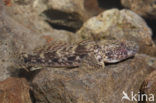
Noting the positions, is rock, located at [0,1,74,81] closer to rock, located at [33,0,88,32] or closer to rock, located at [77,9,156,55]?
rock, located at [33,0,88,32]

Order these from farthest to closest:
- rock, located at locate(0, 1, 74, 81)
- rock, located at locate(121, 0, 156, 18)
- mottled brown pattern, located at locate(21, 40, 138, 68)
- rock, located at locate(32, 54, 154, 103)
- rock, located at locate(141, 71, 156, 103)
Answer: rock, located at locate(121, 0, 156, 18)
rock, located at locate(0, 1, 74, 81)
mottled brown pattern, located at locate(21, 40, 138, 68)
rock, located at locate(141, 71, 156, 103)
rock, located at locate(32, 54, 154, 103)

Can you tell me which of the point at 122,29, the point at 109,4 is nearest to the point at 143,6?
the point at 109,4

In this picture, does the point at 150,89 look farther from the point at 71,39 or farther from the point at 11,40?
the point at 11,40

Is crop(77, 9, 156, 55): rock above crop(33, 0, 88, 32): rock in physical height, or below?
below

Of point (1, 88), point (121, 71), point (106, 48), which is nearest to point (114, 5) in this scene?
point (106, 48)

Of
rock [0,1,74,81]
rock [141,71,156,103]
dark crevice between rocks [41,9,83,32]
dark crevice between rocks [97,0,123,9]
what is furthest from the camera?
dark crevice between rocks [97,0,123,9]

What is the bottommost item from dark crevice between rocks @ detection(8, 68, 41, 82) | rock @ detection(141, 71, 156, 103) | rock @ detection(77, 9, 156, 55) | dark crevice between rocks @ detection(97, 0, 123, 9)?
rock @ detection(141, 71, 156, 103)

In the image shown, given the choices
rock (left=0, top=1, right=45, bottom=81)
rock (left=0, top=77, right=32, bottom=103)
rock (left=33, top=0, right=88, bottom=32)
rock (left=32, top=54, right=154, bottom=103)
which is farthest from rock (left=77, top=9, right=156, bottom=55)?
rock (left=0, top=77, right=32, bottom=103)

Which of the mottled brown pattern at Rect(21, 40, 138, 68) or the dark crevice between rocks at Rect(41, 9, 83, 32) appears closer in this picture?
the mottled brown pattern at Rect(21, 40, 138, 68)

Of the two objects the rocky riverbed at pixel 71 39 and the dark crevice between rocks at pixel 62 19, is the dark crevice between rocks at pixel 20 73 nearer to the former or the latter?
the rocky riverbed at pixel 71 39
